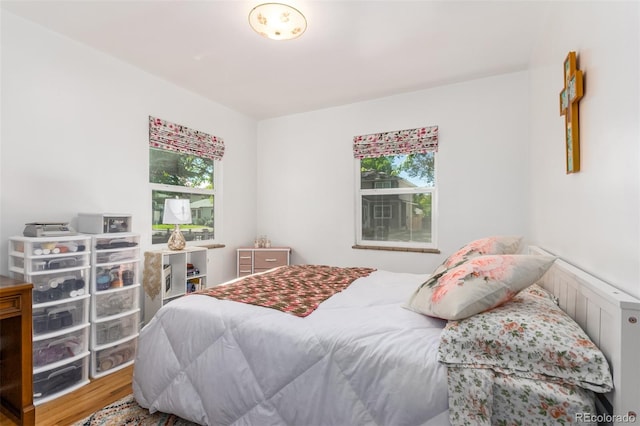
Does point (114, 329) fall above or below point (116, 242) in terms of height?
below

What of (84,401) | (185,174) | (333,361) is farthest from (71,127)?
(333,361)

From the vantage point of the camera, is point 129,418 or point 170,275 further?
point 170,275

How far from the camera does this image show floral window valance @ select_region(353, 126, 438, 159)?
3.38 meters

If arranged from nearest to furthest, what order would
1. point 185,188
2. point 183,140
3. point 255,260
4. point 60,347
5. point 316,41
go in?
point 60,347
point 316,41
point 183,140
point 185,188
point 255,260

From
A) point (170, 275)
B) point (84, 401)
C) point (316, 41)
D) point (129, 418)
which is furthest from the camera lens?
point (170, 275)

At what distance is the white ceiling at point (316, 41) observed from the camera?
206cm

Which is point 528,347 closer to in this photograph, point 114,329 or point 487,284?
point 487,284

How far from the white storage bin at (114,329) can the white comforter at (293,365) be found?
801 millimetres

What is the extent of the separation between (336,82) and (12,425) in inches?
137

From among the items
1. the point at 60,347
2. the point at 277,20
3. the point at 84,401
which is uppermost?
the point at 277,20

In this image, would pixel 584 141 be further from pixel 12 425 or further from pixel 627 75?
pixel 12 425

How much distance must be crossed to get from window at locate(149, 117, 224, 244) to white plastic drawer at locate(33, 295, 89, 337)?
1034 millimetres

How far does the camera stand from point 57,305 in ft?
6.77

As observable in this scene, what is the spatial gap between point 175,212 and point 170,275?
63cm
